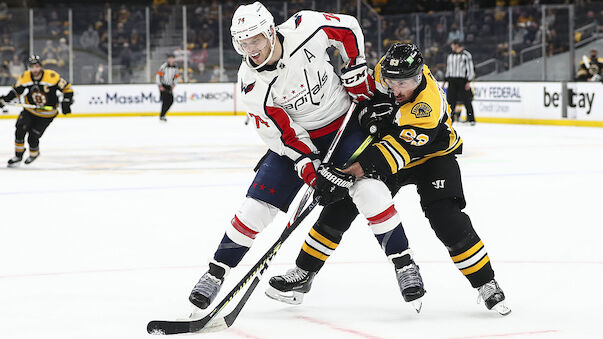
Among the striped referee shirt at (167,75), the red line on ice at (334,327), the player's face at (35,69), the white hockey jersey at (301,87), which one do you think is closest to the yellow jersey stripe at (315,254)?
the red line on ice at (334,327)

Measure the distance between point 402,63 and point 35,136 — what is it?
21.7 ft

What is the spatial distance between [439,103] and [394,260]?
1.74 ft

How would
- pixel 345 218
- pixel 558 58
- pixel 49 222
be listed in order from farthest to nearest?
pixel 558 58 < pixel 49 222 < pixel 345 218

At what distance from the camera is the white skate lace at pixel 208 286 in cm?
293

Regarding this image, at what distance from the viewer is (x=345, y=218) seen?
321 centimetres

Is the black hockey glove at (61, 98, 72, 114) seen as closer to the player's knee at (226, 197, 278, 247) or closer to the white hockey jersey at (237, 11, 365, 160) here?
the white hockey jersey at (237, 11, 365, 160)

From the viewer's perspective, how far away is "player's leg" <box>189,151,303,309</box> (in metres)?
2.97

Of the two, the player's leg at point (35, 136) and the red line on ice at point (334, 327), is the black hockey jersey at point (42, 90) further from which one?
the red line on ice at point (334, 327)

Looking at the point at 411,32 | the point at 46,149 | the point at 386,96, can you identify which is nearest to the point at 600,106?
the point at 411,32

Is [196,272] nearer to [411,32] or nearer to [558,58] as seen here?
[558,58]

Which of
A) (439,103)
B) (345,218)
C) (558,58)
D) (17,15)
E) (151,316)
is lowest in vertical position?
(151,316)

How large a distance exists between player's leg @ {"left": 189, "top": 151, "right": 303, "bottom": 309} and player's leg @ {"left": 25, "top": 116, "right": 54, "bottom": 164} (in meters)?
6.27

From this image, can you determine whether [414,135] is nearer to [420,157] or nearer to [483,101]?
[420,157]

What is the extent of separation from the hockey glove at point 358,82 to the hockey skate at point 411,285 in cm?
60
